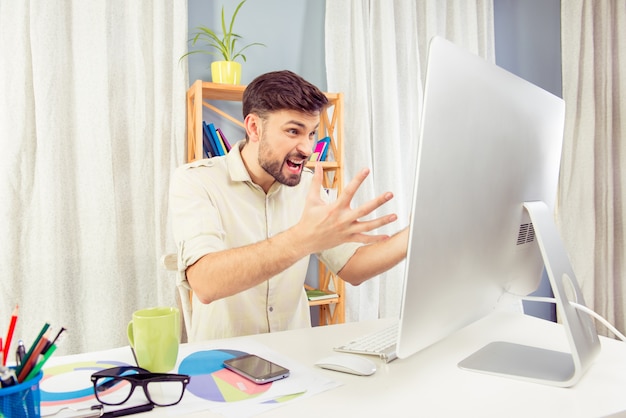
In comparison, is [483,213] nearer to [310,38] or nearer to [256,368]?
[256,368]

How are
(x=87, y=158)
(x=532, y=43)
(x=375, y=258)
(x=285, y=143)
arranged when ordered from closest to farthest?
(x=375, y=258) < (x=285, y=143) < (x=87, y=158) < (x=532, y=43)

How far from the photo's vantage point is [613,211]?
8.80 ft

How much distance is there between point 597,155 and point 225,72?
208cm

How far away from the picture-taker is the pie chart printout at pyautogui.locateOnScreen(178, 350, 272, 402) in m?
0.76

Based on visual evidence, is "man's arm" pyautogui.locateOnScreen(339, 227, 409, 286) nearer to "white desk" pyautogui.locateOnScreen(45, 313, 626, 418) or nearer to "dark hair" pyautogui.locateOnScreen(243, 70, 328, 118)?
"white desk" pyautogui.locateOnScreen(45, 313, 626, 418)

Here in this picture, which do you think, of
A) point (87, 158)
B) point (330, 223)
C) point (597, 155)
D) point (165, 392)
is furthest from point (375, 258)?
point (597, 155)

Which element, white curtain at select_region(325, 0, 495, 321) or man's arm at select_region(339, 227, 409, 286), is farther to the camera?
white curtain at select_region(325, 0, 495, 321)

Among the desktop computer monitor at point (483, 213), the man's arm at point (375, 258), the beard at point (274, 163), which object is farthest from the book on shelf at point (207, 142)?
the desktop computer monitor at point (483, 213)

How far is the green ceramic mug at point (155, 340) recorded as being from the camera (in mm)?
825

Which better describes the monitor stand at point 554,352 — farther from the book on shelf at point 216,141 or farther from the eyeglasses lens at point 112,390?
the book on shelf at point 216,141

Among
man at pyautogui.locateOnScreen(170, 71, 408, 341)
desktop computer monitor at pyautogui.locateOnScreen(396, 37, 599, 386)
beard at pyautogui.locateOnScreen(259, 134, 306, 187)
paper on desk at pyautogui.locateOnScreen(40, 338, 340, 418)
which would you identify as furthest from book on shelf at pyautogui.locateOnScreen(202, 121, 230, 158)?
desktop computer monitor at pyautogui.locateOnScreen(396, 37, 599, 386)

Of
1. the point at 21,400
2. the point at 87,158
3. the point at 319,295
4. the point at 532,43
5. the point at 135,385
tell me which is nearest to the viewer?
the point at 21,400

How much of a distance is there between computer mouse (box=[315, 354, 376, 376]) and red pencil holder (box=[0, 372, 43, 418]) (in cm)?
45

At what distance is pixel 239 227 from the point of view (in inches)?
57.9
